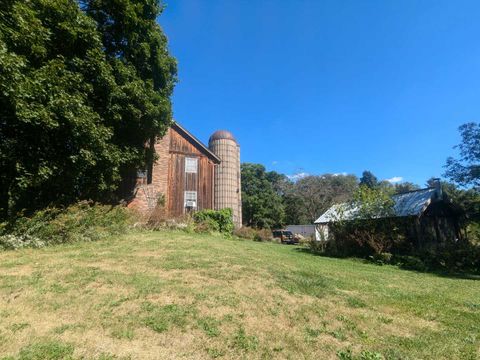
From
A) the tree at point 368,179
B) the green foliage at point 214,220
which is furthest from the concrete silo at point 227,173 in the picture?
the tree at point 368,179

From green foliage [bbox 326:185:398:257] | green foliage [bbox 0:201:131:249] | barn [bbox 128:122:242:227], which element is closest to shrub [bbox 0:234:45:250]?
green foliage [bbox 0:201:131:249]

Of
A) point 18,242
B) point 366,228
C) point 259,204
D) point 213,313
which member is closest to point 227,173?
point 366,228

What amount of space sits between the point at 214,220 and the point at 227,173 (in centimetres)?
671

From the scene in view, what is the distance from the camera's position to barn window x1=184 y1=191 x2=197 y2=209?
22.1 metres

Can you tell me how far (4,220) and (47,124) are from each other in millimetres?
3667

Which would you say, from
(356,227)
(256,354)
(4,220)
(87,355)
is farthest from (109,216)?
(356,227)

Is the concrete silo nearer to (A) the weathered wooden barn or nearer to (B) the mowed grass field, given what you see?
(A) the weathered wooden barn

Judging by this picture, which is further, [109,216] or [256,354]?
[109,216]

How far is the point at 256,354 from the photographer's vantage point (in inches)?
153

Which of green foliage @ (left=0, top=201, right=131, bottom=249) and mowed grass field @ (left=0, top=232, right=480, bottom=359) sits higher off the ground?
green foliage @ (left=0, top=201, right=131, bottom=249)

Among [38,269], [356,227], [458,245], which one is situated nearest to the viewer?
[38,269]

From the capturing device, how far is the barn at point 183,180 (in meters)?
19.8

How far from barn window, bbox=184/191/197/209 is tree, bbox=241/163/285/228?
65.9 ft

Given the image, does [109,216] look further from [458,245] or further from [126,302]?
[458,245]
